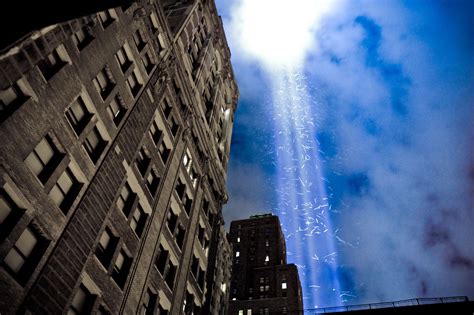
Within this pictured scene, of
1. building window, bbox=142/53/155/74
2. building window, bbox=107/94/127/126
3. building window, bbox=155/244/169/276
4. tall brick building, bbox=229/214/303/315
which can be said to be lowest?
building window, bbox=155/244/169/276

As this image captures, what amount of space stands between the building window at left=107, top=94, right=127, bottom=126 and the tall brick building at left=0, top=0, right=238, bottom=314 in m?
0.16

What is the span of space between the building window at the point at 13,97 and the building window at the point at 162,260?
15.4 metres

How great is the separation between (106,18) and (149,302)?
20.2 metres

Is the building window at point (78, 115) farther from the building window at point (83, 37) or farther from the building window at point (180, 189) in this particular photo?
the building window at point (180, 189)

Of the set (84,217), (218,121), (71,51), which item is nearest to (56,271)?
(84,217)

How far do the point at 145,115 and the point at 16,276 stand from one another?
15659mm

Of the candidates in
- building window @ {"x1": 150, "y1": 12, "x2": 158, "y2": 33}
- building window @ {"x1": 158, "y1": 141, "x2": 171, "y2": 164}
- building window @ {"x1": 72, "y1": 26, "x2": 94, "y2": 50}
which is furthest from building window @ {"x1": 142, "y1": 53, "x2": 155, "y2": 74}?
building window @ {"x1": 72, "y1": 26, "x2": 94, "y2": 50}

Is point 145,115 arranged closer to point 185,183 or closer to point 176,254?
point 185,183

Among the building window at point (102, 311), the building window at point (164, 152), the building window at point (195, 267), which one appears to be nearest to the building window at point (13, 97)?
the building window at point (102, 311)

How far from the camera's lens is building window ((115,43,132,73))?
26.3 metres

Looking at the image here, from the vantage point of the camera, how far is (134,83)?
27.9m

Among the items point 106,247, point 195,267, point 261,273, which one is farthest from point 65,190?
point 261,273

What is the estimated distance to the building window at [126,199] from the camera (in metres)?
23.5

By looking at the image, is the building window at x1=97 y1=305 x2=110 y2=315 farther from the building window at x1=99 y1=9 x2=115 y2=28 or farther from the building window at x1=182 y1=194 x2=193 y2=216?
the building window at x1=99 y1=9 x2=115 y2=28
